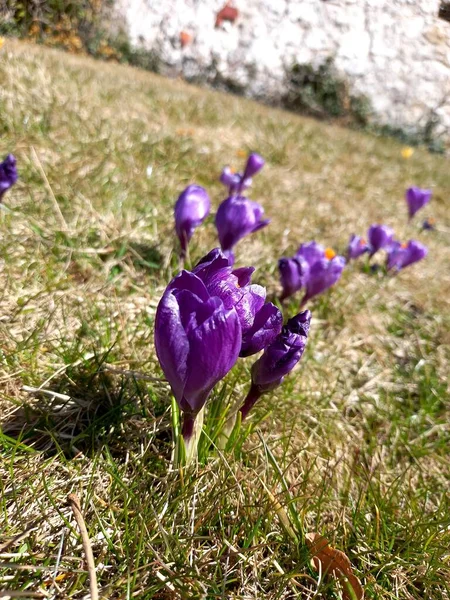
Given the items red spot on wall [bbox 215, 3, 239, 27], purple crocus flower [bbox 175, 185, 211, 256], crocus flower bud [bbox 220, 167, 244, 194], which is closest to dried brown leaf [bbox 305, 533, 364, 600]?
purple crocus flower [bbox 175, 185, 211, 256]

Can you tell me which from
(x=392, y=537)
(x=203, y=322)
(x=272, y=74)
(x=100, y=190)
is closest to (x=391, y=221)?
(x=100, y=190)

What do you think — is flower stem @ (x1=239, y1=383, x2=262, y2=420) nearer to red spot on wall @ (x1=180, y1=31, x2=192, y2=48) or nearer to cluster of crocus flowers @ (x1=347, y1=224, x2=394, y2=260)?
cluster of crocus flowers @ (x1=347, y1=224, x2=394, y2=260)

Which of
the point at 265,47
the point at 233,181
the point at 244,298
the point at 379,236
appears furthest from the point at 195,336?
the point at 265,47

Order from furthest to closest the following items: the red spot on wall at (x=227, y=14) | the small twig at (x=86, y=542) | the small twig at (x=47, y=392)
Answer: the red spot on wall at (x=227, y=14)
the small twig at (x=47, y=392)
the small twig at (x=86, y=542)

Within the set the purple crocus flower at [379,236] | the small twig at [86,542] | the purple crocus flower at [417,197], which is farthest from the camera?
the purple crocus flower at [417,197]

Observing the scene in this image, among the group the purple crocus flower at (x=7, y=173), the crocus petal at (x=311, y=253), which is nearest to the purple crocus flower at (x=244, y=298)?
the crocus petal at (x=311, y=253)

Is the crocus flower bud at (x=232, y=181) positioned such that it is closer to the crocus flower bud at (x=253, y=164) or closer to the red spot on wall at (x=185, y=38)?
the crocus flower bud at (x=253, y=164)
